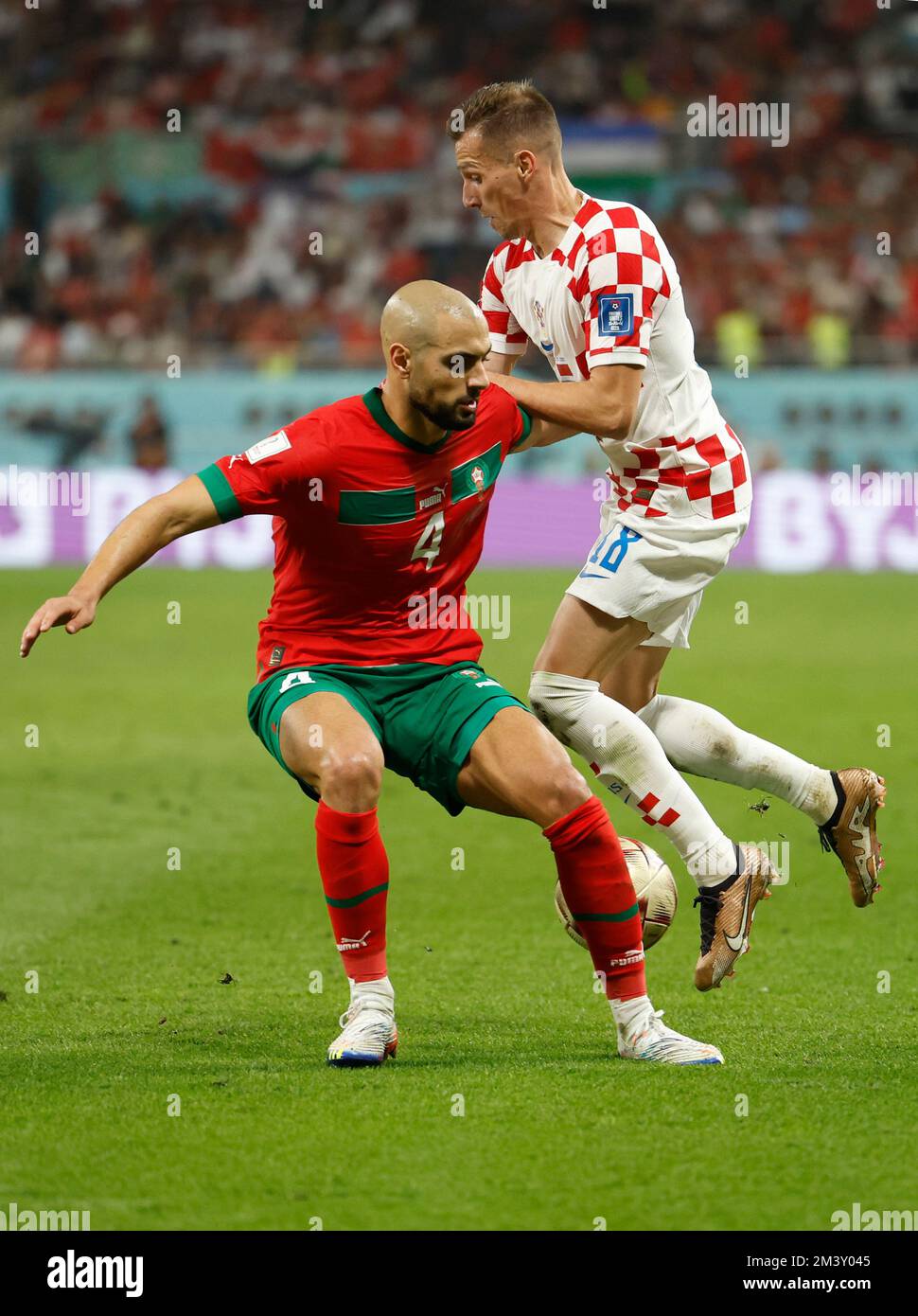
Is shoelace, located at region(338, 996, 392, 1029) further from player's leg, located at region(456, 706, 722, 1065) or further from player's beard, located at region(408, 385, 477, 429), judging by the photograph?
player's beard, located at region(408, 385, 477, 429)

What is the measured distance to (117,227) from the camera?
81.7 ft

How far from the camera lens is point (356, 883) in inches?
193

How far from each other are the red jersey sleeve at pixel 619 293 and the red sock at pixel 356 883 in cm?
151

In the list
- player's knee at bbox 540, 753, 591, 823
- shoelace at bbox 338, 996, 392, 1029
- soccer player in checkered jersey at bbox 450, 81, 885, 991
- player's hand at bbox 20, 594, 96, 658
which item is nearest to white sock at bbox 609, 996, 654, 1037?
soccer player in checkered jersey at bbox 450, 81, 885, 991

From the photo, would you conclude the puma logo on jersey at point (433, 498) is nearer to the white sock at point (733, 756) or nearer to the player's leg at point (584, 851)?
the player's leg at point (584, 851)

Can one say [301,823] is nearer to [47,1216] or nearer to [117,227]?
[47,1216]

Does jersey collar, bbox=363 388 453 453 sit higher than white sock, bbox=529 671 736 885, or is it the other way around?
jersey collar, bbox=363 388 453 453

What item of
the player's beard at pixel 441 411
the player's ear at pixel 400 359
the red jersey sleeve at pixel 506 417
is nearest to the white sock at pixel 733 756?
the red jersey sleeve at pixel 506 417

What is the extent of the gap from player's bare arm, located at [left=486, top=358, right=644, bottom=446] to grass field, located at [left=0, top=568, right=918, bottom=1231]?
174 centimetres

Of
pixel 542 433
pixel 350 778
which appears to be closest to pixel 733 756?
pixel 542 433

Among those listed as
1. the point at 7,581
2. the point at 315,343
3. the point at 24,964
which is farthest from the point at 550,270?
the point at 315,343

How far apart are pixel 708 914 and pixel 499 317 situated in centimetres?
202

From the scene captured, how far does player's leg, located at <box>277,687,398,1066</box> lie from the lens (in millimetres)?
4789
